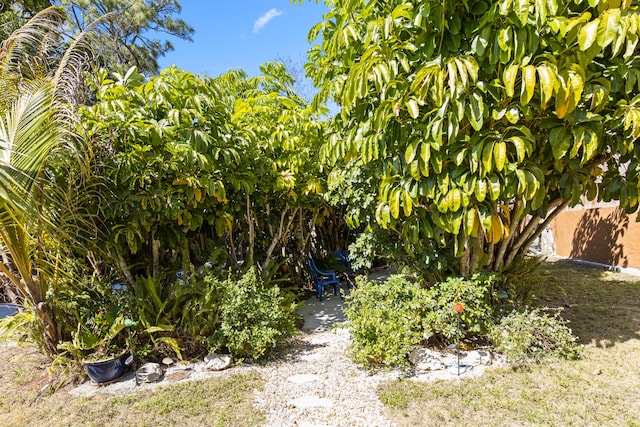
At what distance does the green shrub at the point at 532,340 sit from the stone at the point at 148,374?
10.2ft

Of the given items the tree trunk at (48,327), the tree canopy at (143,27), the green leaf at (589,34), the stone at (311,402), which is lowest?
the stone at (311,402)

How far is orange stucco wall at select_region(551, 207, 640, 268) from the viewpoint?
5.88 meters

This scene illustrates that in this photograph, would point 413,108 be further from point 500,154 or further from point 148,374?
point 148,374

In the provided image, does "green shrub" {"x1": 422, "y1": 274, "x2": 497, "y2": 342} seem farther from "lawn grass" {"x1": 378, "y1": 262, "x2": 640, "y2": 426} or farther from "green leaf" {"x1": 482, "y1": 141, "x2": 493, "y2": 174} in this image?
"green leaf" {"x1": 482, "y1": 141, "x2": 493, "y2": 174}

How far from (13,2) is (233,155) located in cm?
704

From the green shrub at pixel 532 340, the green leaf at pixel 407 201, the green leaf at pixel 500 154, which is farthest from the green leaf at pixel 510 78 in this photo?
the green shrub at pixel 532 340

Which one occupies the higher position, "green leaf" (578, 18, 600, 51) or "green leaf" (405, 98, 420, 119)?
"green leaf" (578, 18, 600, 51)

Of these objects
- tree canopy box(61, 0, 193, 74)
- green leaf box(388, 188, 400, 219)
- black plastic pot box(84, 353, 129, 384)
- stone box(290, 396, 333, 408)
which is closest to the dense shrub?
stone box(290, 396, 333, 408)

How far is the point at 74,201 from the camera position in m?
3.06

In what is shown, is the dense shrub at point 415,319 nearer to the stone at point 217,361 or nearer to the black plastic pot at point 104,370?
the stone at point 217,361

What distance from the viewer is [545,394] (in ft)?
8.21

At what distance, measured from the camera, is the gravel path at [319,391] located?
2434 mm

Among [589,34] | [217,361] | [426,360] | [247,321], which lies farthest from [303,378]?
[589,34]

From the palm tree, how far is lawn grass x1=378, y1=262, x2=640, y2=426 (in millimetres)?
2748
